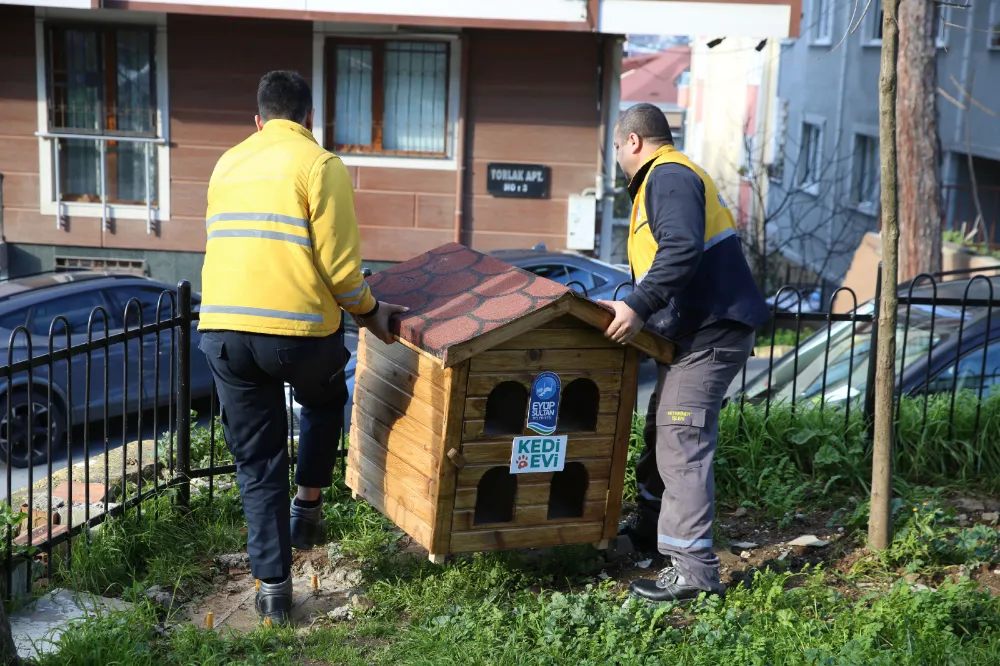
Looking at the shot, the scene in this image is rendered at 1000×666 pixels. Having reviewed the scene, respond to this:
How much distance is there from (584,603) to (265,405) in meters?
1.29

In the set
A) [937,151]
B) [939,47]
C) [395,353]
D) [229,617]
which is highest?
[939,47]

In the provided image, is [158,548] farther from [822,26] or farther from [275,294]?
[822,26]

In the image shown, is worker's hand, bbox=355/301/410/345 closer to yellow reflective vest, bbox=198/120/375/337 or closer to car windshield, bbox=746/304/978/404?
yellow reflective vest, bbox=198/120/375/337

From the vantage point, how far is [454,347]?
341 cm

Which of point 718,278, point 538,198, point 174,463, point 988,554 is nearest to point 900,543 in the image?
point 988,554

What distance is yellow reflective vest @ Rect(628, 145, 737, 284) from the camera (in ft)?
12.4

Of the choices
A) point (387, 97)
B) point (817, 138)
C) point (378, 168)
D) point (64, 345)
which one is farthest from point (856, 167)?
point (64, 345)

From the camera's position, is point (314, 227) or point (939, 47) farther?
point (939, 47)

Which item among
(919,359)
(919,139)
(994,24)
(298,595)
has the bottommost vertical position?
(298,595)


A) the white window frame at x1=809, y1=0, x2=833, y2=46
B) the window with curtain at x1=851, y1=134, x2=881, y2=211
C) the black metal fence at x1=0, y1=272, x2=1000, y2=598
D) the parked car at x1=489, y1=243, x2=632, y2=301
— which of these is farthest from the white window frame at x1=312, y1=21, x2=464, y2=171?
the white window frame at x1=809, y1=0, x2=833, y2=46

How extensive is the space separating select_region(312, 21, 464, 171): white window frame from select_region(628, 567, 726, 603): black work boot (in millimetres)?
9504

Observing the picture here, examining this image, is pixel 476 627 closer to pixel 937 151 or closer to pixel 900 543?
pixel 900 543

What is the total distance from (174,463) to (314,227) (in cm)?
200

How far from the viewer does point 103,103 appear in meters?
12.9
